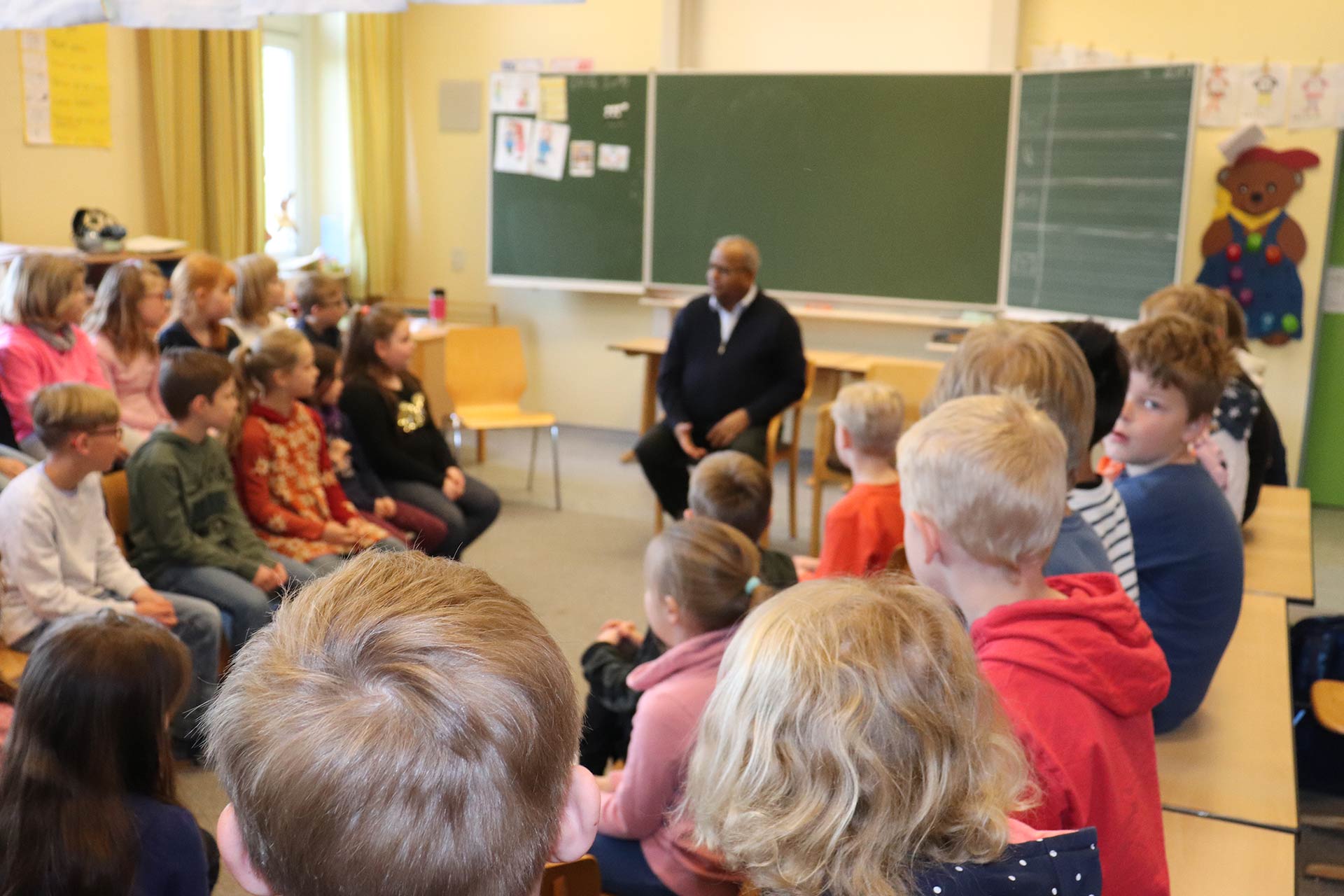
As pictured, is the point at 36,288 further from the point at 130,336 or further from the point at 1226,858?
the point at 1226,858

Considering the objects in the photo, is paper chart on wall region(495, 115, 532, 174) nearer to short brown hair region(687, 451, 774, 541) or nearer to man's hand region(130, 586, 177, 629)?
short brown hair region(687, 451, 774, 541)

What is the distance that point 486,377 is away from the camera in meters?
5.78

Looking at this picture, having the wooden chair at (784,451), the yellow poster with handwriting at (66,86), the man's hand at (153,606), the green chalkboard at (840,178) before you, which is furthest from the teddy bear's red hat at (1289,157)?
the yellow poster with handwriting at (66,86)

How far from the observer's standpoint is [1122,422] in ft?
7.41

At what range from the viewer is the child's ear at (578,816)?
0.78 meters

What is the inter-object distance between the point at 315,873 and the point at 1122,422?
6.34 ft

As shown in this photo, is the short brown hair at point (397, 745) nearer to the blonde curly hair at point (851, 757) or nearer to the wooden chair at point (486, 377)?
the blonde curly hair at point (851, 757)

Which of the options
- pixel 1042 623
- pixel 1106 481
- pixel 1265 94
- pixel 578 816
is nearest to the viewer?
pixel 578 816

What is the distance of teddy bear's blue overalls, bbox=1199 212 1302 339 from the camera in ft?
17.6

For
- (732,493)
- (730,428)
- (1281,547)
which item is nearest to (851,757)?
(732,493)

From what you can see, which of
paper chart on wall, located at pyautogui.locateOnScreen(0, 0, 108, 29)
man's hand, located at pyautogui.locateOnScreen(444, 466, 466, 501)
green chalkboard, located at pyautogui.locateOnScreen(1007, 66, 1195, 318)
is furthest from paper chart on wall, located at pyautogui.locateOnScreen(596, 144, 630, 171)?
paper chart on wall, located at pyautogui.locateOnScreen(0, 0, 108, 29)

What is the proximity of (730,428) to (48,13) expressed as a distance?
3313mm

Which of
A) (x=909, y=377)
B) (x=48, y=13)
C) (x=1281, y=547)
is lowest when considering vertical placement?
(x=1281, y=547)

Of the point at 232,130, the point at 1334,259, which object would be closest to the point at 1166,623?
the point at 1334,259
